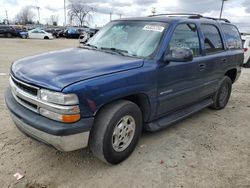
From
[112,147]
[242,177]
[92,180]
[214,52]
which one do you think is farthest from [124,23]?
[242,177]

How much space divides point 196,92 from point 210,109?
4.75 feet

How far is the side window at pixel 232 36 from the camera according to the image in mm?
5285

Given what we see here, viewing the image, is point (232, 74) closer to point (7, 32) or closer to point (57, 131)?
point (57, 131)

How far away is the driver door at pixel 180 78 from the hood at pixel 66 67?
0.54 m

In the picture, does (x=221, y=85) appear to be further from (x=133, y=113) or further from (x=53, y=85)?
(x=53, y=85)

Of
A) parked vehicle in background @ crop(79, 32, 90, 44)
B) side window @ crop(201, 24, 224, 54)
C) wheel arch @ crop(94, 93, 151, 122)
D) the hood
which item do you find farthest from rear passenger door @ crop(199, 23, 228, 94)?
parked vehicle in background @ crop(79, 32, 90, 44)

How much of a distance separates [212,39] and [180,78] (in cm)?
141

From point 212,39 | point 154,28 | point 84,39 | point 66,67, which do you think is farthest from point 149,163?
point 84,39

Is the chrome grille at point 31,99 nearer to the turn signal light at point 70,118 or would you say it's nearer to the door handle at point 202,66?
the turn signal light at point 70,118

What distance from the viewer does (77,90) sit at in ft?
8.36

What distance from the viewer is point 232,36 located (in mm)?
5551

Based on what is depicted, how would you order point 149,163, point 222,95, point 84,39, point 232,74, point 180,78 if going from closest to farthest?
point 149,163 < point 180,78 < point 84,39 < point 222,95 < point 232,74

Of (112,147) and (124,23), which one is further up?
(124,23)

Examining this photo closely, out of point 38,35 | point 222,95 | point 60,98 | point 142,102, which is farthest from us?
point 38,35
